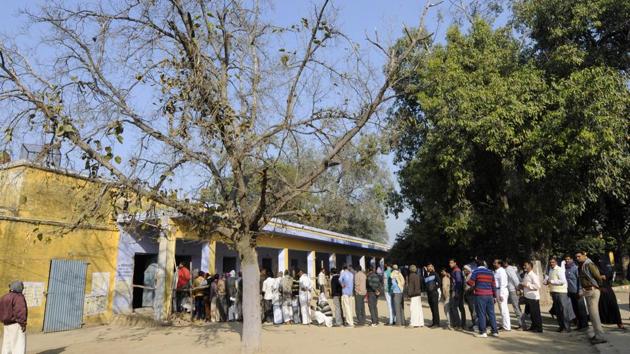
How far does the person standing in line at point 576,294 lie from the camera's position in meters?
10.1

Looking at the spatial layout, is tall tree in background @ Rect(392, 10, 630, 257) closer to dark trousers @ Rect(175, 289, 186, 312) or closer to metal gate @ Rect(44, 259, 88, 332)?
dark trousers @ Rect(175, 289, 186, 312)

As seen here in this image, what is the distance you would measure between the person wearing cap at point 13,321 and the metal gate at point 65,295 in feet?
16.2

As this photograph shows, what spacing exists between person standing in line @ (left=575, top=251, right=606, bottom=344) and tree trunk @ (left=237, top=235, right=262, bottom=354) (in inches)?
244

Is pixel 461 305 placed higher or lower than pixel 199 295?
lower

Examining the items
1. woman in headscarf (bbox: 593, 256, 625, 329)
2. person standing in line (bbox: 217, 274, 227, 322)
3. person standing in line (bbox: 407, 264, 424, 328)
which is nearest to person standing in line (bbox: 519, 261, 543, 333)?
woman in headscarf (bbox: 593, 256, 625, 329)

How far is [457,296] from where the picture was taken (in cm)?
1112

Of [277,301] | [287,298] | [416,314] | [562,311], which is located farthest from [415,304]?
[277,301]

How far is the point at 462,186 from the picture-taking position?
16047 mm

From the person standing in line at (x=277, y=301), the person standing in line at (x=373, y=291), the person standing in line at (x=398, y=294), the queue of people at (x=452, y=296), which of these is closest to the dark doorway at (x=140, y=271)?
the queue of people at (x=452, y=296)

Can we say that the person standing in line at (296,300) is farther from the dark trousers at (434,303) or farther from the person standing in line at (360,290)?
the dark trousers at (434,303)

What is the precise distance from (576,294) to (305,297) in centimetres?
698

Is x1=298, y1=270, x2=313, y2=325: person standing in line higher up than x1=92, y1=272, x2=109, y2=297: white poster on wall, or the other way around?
x1=92, y1=272, x2=109, y2=297: white poster on wall

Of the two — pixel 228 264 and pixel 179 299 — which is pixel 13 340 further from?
pixel 228 264

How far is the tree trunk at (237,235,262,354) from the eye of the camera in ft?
28.9
